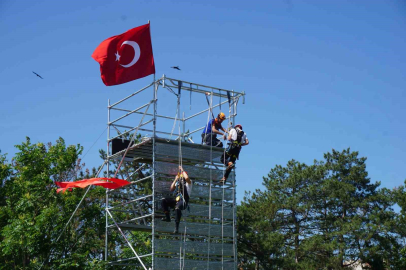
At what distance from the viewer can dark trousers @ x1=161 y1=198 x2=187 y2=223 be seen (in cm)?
1707

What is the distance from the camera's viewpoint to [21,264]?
23984 mm

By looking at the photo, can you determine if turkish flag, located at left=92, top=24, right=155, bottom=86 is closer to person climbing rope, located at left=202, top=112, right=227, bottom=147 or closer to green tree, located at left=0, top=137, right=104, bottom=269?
person climbing rope, located at left=202, top=112, right=227, bottom=147

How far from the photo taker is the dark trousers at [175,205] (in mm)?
17072

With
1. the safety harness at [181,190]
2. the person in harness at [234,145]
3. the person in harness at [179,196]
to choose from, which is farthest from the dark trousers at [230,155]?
the safety harness at [181,190]

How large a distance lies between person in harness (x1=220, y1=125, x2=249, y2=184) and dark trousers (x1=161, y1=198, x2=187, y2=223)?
206 cm

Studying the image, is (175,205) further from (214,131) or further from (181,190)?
(214,131)

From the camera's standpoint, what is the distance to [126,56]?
63.2 ft

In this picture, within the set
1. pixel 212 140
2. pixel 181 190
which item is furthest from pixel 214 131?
pixel 181 190

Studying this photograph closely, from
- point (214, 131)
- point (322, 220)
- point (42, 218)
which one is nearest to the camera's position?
point (214, 131)

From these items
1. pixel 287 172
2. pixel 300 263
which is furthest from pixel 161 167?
pixel 287 172

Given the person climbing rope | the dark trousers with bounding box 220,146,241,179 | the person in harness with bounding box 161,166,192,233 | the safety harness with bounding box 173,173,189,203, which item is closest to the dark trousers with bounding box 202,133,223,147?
the person climbing rope

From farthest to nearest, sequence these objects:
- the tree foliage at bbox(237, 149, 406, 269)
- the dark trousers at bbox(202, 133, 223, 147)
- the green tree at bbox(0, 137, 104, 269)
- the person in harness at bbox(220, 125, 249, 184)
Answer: the tree foliage at bbox(237, 149, 406, 269) < the green tree at bbox(0, 137, 104, 269) < the dark trousers at bbox(202, 133, 223, 147) < the person in harness at bbox(220, 125, 249, 184)

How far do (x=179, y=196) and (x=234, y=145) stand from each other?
2.63 meters

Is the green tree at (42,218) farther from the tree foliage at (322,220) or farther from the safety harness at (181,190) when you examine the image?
the tree foliage at (322,220)
